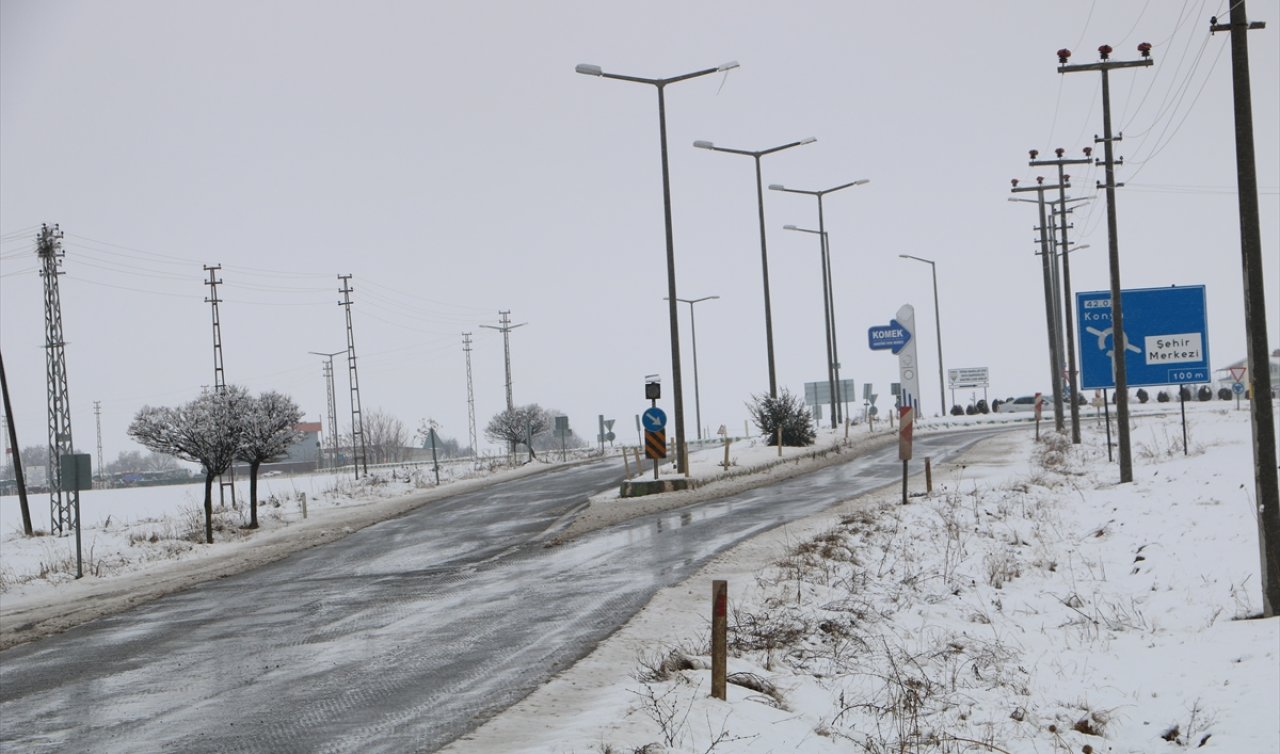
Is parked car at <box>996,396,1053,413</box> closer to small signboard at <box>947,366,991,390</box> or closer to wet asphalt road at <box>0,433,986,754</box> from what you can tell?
small signboard at <box>947,366,991,390</box>

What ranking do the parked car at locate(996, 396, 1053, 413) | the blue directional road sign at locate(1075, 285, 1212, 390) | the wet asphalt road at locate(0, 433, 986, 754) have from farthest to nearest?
the parked car at locate(996, 396, 1053, 413), the blue directional road sign at locate(1075, 285, 1212, 390), the wet asphalt road at locate(0, 433, 986, 754)

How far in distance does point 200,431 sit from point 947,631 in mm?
25859

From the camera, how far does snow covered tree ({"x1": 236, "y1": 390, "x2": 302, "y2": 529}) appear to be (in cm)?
3466

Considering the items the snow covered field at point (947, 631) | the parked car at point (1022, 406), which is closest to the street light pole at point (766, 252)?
the snow covered field at point (947, 631)

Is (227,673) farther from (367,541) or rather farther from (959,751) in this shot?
(367,541)

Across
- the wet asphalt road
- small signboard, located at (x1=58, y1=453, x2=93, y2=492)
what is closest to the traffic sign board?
the wet asphalt road

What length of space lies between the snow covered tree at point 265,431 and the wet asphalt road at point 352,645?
38.0 feet

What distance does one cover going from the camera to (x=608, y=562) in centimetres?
1805

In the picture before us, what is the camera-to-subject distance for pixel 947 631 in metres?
12.7

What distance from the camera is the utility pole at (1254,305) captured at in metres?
13.5

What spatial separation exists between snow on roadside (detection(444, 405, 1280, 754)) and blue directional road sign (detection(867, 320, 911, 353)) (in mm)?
45019

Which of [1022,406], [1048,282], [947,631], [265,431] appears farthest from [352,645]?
[1022,406]

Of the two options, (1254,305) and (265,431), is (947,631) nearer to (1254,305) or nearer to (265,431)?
(1254,305)

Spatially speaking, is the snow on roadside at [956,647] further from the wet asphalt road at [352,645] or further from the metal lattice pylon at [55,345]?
the metal lattice pylon at [55,345]
